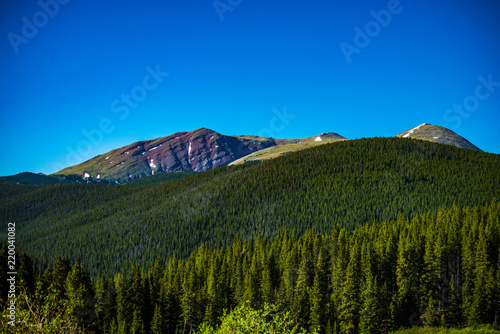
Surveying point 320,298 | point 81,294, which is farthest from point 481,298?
point 81,294

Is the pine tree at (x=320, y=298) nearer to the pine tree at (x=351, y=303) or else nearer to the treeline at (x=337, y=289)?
the treeline at (x=337, y=289)

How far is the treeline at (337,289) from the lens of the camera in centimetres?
6838

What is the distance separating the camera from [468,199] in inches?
7333

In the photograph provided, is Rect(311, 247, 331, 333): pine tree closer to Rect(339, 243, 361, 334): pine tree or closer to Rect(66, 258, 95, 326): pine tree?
Rect(339, 243, 361, 334): pine tree

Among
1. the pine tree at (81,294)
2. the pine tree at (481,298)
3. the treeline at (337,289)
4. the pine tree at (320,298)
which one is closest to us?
the pine tree at (81,294)

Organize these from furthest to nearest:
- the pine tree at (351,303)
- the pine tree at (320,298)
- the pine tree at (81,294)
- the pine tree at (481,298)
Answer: the pine tree at (320,298) → the pine tree at (351,303) → the pine tree at (481,298) → the pine tree at (81,294)

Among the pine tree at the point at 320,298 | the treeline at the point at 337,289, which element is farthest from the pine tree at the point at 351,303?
the pine tree at the point at 320,298

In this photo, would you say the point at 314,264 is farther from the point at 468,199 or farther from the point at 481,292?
the point at 468,199

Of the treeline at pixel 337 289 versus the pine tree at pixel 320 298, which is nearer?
the treeline at pixel 337 289

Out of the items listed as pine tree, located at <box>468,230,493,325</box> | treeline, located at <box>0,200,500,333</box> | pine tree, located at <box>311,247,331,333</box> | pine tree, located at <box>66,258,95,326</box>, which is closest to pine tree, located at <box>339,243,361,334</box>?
treeline, located at <box>0,200,500,333</box>

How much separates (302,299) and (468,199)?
5915 inches

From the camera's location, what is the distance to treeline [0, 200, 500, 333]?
6838cm

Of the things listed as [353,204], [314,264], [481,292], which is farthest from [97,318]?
[353,204]

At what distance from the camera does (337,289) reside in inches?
3017
